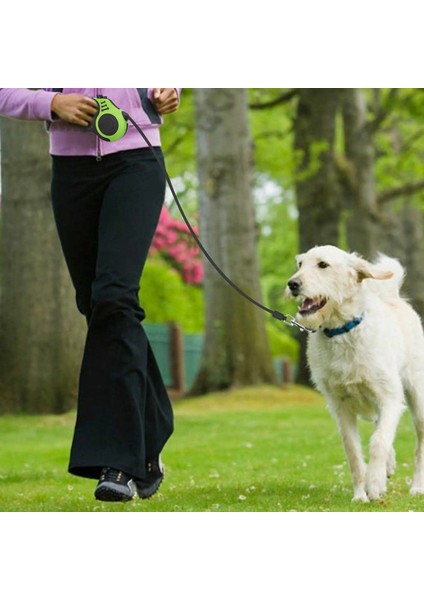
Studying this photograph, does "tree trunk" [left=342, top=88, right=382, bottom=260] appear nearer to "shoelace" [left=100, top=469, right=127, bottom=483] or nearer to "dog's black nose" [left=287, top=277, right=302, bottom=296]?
"dog's black nose" [left=287, top=277, right=302, bottom=296]

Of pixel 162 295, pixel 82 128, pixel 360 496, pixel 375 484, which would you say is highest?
pixel 82 128

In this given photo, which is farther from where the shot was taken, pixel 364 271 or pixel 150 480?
pixel 364 271

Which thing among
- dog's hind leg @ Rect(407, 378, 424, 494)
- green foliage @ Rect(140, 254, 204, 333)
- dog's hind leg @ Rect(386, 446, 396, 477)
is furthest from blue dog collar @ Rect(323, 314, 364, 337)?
green foliage @ Rect(140, 254, 204, 333)

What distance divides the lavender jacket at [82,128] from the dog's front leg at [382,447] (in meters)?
1.55

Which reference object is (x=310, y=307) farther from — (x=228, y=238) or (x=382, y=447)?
(x=228, y=238)

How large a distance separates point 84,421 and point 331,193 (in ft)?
35.6

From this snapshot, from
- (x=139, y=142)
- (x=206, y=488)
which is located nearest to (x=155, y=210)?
(x=139, y=142)

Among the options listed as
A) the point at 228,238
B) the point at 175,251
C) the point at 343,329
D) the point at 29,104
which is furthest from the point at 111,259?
the point at 175,251

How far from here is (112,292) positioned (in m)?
3.90

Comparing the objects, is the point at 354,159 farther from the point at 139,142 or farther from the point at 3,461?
the point at 139,142

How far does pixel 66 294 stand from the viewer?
9.04 meters

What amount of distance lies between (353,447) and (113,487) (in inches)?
53.1

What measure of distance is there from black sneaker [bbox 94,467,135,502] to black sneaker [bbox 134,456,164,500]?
0.34 m

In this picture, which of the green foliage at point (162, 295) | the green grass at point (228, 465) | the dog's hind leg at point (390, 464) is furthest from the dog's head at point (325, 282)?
the green foliage at point (162, 295)
